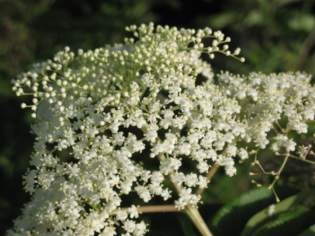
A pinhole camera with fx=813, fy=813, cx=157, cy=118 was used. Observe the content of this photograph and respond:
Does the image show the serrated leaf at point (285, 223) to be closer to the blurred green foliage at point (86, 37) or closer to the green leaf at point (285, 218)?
the green leaf at point (285, 218)

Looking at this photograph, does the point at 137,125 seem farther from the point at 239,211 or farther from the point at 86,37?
the point at 86,37

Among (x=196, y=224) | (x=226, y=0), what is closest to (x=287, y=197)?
(x=196, y=224)

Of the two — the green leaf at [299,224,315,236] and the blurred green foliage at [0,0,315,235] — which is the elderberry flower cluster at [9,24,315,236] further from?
the blurred green foliage at [0,0,315,235]

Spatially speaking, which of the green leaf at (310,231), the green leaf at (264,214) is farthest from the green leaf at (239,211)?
the green leaf at (310,231)

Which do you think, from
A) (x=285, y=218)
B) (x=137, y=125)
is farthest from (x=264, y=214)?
(x=137, y=125)

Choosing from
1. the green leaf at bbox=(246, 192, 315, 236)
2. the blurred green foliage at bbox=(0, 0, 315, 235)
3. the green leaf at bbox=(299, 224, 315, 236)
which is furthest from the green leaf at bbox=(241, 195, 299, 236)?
the blurred green foliage at bbox=(0, 0, 315, 235)
